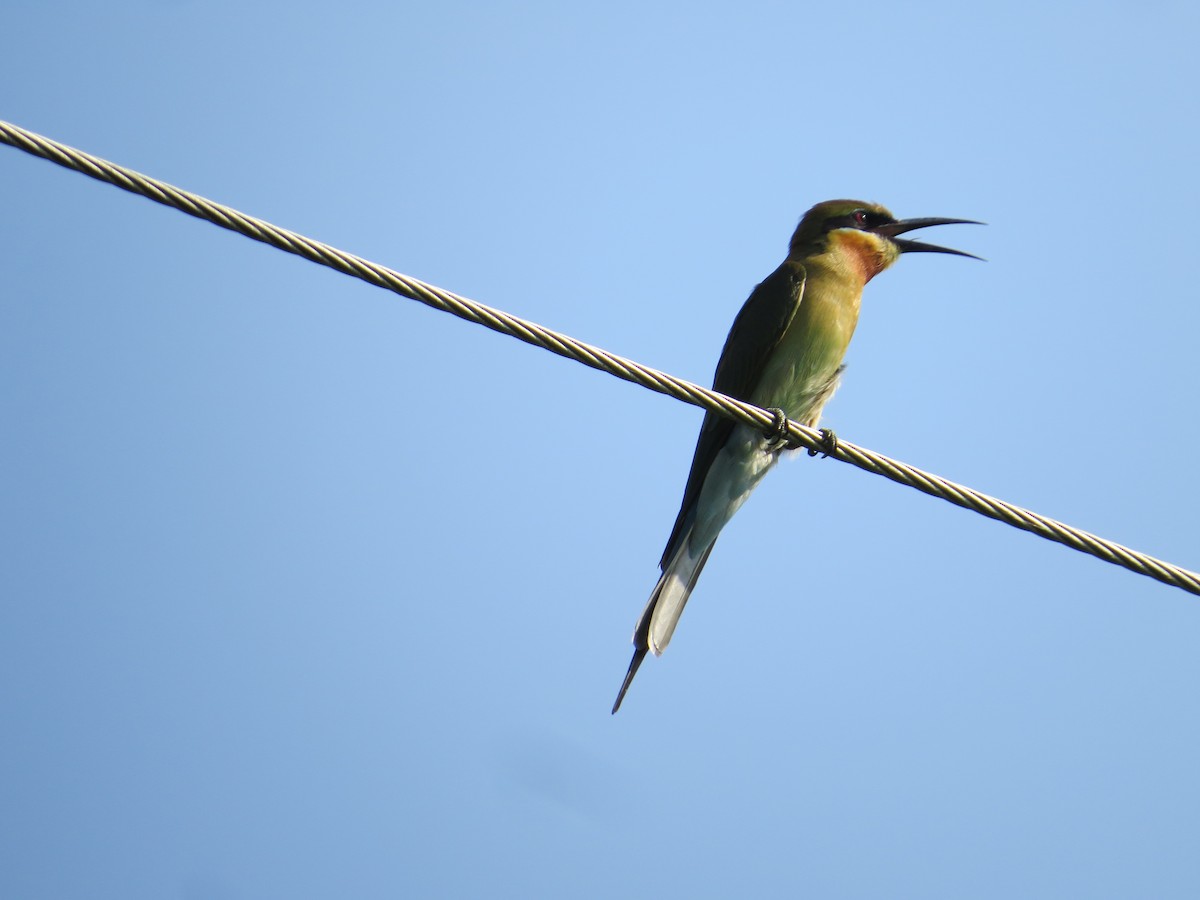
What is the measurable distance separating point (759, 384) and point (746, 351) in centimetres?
14

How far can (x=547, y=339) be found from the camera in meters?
2.54

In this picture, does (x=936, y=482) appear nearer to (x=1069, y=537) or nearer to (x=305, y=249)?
(x=1069, y=537)

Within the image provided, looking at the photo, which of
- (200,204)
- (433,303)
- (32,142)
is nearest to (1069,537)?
(433,303)

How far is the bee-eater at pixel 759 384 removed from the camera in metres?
4.42

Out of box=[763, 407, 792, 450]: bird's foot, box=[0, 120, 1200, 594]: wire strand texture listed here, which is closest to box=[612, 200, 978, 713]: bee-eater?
box=[763, 407, 792, 450]: bird's foot

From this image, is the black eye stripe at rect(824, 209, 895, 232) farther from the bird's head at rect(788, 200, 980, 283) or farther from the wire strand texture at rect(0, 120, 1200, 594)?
the wire strand texture at rect(0, 120, 1200, 594)

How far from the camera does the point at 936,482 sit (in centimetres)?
277

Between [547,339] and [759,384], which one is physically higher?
[759,384]

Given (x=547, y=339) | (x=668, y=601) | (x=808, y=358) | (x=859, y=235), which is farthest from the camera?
(x=859, y=235)

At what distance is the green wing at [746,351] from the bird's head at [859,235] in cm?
32

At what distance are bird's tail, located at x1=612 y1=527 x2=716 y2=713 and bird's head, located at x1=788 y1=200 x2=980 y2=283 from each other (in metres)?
1.40

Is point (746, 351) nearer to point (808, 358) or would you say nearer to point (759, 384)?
point (759, 384)

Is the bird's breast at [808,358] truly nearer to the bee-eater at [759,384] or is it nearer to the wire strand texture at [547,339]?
the bee-eater at [759,384]

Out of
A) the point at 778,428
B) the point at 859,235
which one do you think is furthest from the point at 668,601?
the point at 859,235
